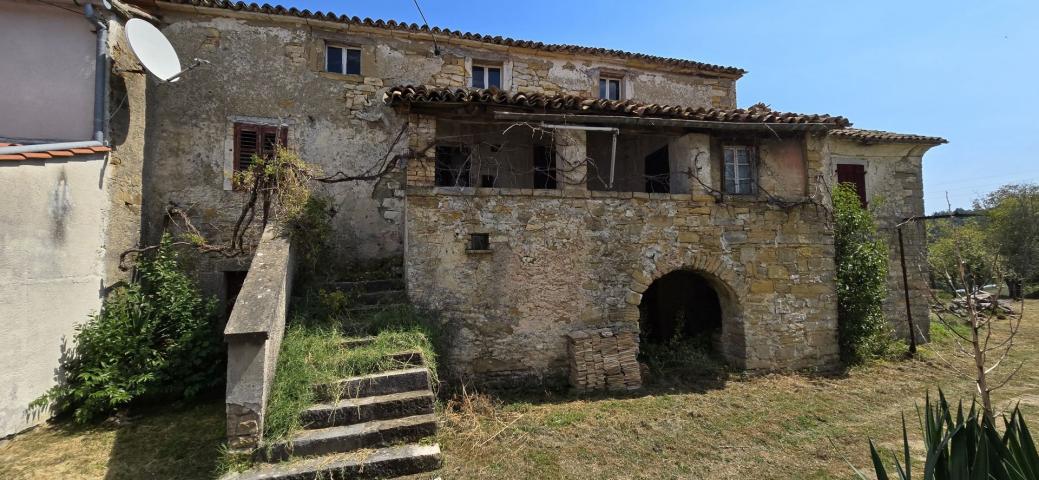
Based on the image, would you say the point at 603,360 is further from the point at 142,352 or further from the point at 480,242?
the point at 142,352

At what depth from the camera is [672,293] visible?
992cm

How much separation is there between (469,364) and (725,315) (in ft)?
16.1

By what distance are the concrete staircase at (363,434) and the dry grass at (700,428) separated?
0.52 m

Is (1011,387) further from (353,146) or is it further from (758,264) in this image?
(353,146)

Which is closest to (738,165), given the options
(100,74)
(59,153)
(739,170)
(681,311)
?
(739,170)

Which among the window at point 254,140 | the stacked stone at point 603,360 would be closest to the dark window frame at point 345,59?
the window at point 254,140

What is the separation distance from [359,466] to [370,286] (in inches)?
139

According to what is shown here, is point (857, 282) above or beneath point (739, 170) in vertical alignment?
beneath

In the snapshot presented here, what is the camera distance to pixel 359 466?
4.02 metres

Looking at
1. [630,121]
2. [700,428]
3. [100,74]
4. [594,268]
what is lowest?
[700,428]

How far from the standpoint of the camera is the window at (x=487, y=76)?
1037 centimetres

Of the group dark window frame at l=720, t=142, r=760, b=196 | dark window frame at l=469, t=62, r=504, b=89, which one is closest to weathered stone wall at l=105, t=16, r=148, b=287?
dark window frame at l=469, t=62, r=504, b=89

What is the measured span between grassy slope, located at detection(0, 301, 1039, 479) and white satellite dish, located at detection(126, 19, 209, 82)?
17.8ft

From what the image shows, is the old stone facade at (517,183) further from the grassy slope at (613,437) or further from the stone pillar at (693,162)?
the grassy slope at (613,437)
